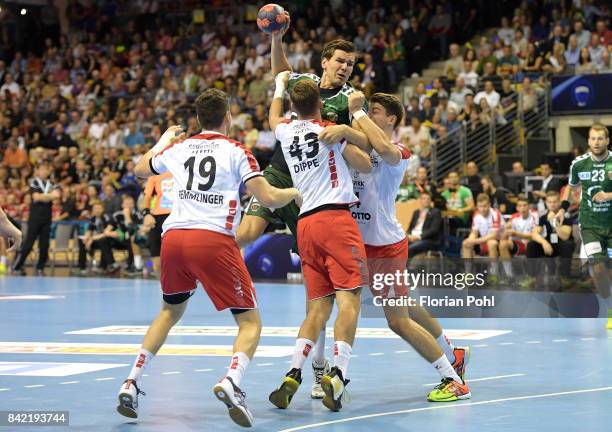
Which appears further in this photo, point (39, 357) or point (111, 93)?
point (111, 93)

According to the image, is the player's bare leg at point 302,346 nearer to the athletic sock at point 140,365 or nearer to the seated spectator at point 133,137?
the athletic sock at point 140,365

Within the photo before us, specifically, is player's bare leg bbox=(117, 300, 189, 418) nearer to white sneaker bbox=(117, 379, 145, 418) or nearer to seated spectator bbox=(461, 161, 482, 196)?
white sneaker bbox=(117, 379, 145, 418)

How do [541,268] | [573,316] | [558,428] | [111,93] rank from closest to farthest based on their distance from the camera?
[558,428] < [573,316] < [541,268] < [111,93]

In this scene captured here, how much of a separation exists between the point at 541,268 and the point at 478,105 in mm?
6525

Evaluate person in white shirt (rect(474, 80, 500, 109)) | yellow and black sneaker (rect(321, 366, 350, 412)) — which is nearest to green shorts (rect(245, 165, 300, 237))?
yellow and black sneaker (rect(321, 366, 350, 412))

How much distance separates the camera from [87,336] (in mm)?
11773

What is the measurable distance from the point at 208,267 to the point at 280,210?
1778 mm

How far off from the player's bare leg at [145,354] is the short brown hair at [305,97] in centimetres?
152

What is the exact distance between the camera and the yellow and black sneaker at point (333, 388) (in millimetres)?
6941

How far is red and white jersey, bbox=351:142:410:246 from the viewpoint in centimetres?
783

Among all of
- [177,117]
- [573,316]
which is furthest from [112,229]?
[573,316]

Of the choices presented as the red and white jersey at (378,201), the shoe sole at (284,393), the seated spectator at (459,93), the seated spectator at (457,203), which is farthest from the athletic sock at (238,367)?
the seated spectator at (459,93)

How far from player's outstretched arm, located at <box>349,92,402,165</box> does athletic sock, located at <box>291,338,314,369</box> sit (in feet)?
4.43

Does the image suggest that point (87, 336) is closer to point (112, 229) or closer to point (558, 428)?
point (558, 428)
